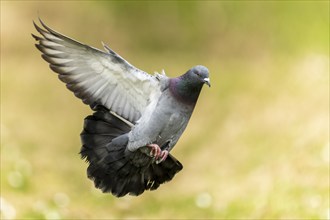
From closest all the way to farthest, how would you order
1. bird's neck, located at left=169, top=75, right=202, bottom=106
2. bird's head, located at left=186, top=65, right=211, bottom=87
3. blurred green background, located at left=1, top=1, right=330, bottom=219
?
1. bird's head, located at left=186, top=65, right=211, bottom=87
2. bird's neck, located at left=169, top=75, right=202, bottom=106
3. blurred green background, located at left=1, top=1, right=330, bottom=219

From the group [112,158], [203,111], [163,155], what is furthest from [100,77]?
[203,111]

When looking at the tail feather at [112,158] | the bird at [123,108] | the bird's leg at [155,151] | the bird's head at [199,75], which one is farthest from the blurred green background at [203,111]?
the bird's head at [199,75]

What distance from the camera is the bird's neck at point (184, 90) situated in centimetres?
564

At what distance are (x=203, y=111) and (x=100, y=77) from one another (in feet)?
17.4

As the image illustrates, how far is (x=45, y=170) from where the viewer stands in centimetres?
1016

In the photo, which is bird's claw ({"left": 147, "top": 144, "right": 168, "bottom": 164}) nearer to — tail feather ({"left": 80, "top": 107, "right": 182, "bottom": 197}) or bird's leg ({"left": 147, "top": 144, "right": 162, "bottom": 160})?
bird's leg ({"left": 147, "top": 144, "right": 162, "bottom": 160})

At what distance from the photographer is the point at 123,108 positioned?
5.91 metres

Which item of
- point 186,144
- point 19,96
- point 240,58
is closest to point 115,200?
point 186,144

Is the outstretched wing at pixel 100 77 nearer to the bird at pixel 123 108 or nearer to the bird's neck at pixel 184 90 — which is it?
the bird at pixel 123 108

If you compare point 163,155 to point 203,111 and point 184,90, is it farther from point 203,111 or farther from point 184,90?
point 203,111

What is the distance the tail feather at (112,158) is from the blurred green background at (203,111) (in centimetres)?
254

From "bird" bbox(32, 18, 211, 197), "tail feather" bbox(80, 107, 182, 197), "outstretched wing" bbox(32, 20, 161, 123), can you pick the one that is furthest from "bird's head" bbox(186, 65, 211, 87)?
"tail feather" bbox(80, 107, 182, 197)

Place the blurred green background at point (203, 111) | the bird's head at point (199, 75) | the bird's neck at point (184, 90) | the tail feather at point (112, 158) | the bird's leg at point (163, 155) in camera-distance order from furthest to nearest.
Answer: the blurred green background at point (203, 111)
the tail feather at point (112, 158)
the bird's leg at point (163, 155)
the bird's neck at point (184, 90)
the bird's head at point (199, 75)

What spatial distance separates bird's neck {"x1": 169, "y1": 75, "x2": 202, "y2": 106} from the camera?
564cm
